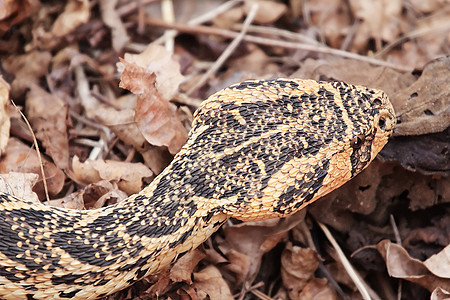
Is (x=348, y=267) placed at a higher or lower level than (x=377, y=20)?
lower

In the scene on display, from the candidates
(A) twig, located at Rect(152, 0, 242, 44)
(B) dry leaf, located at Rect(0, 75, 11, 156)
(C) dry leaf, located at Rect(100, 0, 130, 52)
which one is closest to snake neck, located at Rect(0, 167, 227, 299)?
(B) dry leaf, located at Rect(0, 75, 11, 156)

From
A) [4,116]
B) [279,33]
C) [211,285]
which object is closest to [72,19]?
[4,116]

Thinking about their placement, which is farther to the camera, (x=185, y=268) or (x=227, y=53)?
(x=227, y=53)

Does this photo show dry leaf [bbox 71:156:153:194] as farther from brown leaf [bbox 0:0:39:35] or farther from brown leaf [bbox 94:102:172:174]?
brown leaf [bbox 0:0:39:35]

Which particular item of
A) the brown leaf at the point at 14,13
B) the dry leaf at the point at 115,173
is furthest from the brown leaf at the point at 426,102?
the brown leaf at the point at 14,13

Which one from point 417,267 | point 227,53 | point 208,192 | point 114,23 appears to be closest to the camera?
point 208,192

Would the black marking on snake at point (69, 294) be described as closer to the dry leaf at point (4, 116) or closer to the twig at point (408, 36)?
the dry leaf at point (4, 116)

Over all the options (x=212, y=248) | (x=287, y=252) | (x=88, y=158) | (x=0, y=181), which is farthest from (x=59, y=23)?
(x=287, y=252)

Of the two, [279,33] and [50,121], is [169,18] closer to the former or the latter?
[279,33]
